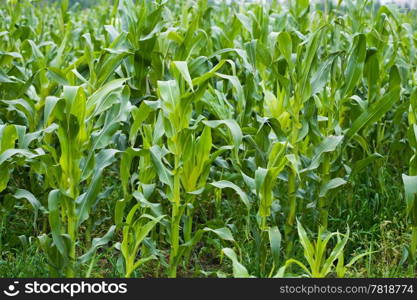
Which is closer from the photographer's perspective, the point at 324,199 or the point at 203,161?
the point at 203,161

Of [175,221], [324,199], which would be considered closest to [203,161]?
[175,221]

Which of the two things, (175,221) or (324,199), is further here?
(324,199)

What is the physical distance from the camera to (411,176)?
3.33 m

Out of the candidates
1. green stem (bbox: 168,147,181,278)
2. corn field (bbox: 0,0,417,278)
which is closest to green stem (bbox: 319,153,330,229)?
corn field (bbox: 0,0,417,278)

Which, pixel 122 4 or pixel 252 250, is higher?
→ pixel 122 4

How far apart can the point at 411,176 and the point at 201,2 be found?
2.61 m

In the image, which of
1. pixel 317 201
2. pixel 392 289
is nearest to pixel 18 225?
pixel 317 201

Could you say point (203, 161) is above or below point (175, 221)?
above

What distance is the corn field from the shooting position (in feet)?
10.2

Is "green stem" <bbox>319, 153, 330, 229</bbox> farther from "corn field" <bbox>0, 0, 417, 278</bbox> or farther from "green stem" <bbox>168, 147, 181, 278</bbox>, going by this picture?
"green stem" <bbox>168, 147, 181, 278</bbox>

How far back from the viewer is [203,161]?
3.26 meters

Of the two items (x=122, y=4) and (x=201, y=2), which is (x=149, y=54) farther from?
(x=201, y=2)

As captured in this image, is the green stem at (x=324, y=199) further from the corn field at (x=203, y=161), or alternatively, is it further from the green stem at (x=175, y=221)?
the green stem at (x=175, y=221)

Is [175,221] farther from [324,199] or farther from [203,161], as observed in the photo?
[324,199]
